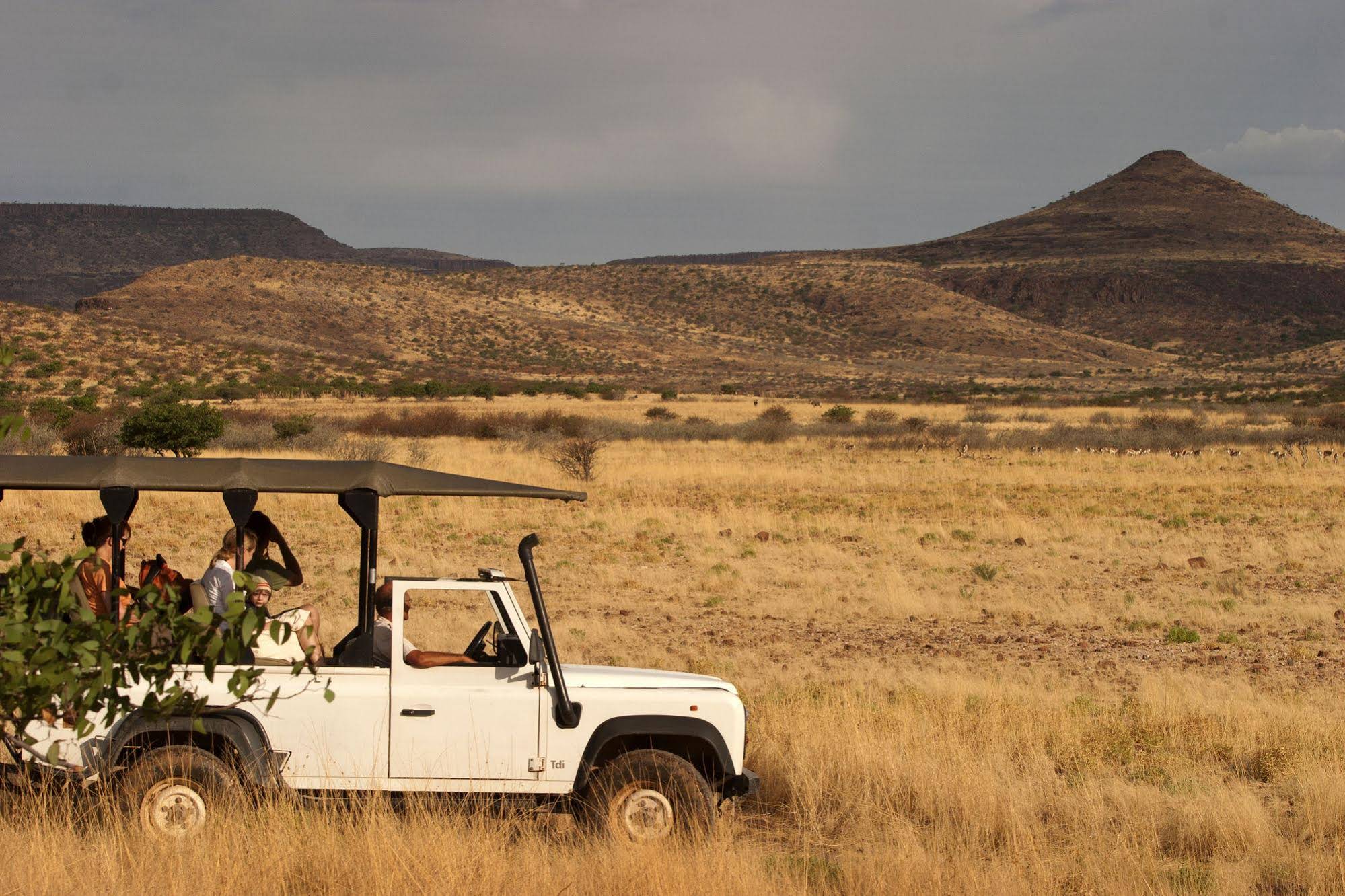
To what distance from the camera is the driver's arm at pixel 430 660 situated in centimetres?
613

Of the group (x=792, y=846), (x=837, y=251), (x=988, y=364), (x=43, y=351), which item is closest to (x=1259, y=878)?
(x=792, y=846)

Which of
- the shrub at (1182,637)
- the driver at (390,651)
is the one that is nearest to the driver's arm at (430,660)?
the driver at (390,651)

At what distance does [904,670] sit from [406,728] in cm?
702

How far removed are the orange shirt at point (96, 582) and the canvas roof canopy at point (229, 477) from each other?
0.40 meters

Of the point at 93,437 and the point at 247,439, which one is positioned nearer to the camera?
the point at 93,437

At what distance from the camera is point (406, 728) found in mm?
6043

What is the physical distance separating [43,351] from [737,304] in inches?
3074

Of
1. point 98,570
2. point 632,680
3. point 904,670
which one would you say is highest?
point 98,570

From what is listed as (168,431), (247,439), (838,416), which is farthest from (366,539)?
(838,416)

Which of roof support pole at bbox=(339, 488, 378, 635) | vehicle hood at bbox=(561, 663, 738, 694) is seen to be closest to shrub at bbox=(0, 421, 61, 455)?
roof support pole at bbox=(339, 488, 378, 635)

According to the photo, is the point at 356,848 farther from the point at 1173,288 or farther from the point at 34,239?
the point at 34,239

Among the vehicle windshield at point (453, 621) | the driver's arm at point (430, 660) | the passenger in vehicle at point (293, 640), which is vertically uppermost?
the passenger in vehicle at point (293, 640)

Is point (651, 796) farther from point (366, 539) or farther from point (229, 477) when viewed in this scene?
point (229, 477)

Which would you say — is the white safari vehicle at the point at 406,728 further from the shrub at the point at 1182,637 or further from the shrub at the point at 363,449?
the shrub at the point at 363,449
